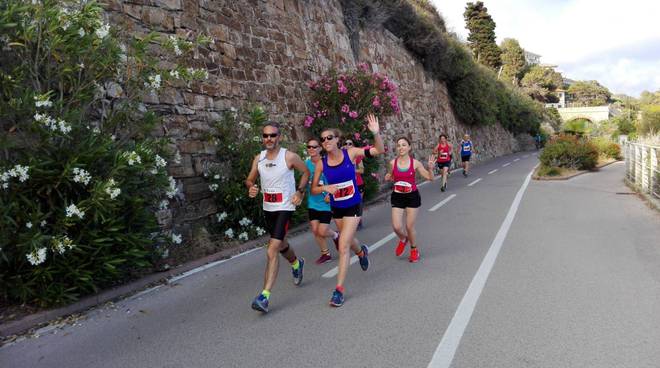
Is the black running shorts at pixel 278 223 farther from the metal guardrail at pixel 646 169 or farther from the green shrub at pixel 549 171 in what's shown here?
the green shrub at pixel 549 171

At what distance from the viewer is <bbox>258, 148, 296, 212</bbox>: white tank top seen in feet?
17.0

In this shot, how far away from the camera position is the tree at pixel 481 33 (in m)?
55.8

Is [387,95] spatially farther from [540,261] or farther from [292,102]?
[540,261]

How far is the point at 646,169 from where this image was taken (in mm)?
13234

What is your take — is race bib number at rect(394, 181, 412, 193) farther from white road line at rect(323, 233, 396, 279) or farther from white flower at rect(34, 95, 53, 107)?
white flower at rect(34, 95, 53, 107)

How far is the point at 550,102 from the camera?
84875mm

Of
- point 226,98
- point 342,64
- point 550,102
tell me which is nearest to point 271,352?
point 226,98

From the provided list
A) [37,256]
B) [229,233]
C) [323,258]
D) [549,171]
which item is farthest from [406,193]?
[549,171]

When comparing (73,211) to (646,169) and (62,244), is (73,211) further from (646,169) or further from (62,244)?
(646,169)

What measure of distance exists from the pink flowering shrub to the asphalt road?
617 cm

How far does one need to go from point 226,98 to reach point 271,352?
722cm

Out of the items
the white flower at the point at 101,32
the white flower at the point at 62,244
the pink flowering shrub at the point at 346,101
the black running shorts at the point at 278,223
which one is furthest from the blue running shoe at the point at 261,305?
the pink flowering shrub at the point at 346,101

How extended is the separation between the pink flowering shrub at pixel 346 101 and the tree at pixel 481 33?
46.5 metres

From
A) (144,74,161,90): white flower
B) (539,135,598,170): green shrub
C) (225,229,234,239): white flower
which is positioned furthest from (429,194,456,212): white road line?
(539,135,598,170): green shrub
